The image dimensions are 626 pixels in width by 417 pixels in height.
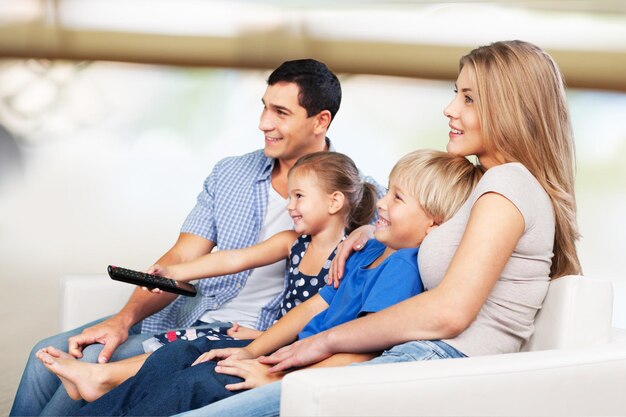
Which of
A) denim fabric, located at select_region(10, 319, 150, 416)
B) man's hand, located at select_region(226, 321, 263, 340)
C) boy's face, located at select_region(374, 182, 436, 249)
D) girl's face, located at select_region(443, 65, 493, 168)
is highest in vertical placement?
girl's face, located at select_region(443, 65, 493, 168)

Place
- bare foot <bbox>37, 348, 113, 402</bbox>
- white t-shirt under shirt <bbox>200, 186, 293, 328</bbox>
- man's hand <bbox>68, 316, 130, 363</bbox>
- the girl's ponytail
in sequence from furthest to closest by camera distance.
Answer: white t-shirt under shirt <bbox>200, 186, 293, 328</bbox> → the girl's ponytail → man's hand <bbox>68, 316, 130, 363</bbox> → bare foot <bbox>37, 348, 113, 402</bbox>

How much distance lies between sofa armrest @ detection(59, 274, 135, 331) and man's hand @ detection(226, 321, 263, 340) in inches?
15.8

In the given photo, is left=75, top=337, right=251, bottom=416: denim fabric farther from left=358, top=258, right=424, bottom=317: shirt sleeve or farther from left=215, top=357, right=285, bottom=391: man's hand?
left=358, top=258, right=424, bottom=317: shirt sleeve

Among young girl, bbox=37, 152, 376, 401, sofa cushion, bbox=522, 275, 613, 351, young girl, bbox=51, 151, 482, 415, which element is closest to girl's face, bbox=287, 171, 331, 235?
young girl, bbox=37, 152, 376, 401

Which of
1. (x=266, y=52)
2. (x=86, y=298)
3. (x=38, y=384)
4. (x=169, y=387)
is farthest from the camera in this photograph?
(x=266, y=52)

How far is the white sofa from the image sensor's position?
5.60 feet

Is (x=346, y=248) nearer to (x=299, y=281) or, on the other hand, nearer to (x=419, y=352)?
(x=299, y=281)

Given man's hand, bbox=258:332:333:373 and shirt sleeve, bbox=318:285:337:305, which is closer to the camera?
man's hand, bbox=258:332:333:373

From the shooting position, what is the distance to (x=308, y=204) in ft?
8.64

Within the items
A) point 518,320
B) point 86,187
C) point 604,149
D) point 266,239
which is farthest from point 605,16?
point 518,320

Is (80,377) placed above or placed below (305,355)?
below

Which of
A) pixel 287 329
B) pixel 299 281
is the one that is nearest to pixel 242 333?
pixel 299 281

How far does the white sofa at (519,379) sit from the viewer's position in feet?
5.60

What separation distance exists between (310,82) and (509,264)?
46.7 inches
